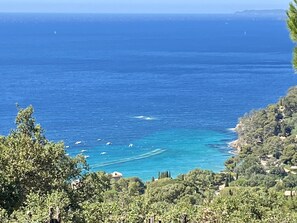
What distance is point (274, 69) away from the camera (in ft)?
288

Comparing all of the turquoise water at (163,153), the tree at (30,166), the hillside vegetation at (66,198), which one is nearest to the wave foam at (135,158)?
the turquoise water at (163,153)

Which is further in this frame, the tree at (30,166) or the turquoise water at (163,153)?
the turquoise water at (163,153)

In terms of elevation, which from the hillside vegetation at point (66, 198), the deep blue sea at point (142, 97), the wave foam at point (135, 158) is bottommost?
the hillside vegetation at point (66, 198)

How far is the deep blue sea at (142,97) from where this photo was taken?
152 ft

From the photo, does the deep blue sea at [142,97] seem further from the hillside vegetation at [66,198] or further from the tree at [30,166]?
the tree at [30,166]

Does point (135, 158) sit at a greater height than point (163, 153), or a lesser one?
lesser

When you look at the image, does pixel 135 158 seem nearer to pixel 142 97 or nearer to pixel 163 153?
pixel 163 153

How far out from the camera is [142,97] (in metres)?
64.7

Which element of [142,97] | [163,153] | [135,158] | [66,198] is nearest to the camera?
[66,198]

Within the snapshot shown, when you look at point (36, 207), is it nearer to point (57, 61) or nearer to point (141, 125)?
point (141, 125)

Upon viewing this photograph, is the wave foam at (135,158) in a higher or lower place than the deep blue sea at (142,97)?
lower

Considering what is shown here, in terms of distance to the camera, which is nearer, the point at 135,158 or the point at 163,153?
the point at 135,158

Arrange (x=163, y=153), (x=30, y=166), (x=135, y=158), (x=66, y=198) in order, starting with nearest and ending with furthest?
(x=66, y=198)
(x=30, y=166)
(x=135, y=158)
(x=163, y=153)

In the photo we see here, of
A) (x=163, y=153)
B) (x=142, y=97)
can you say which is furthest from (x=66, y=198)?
(x=142, y=97)
